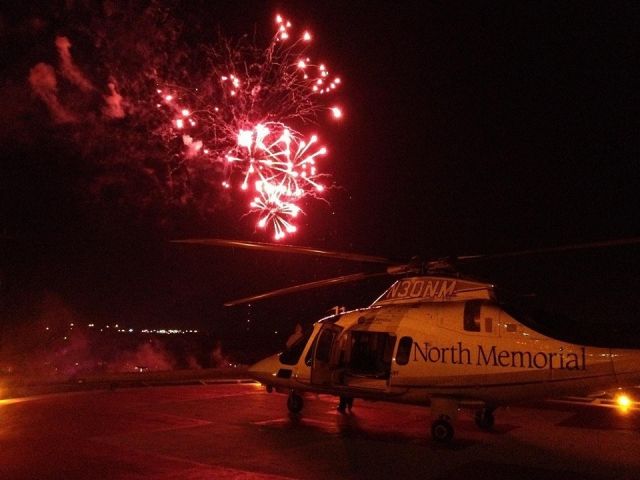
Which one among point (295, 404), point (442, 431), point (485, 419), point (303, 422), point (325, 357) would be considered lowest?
point (303, 422)

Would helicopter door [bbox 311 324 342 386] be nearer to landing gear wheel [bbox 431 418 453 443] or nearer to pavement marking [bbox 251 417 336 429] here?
pavement marking [bbox 251 417 336 429]

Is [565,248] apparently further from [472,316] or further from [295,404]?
[295,404]

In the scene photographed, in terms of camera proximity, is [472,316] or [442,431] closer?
[442,431]

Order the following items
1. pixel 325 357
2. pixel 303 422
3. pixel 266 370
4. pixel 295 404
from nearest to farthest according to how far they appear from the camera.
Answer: pixel 303 422, pixel 325 357, pixel 295 404, pixel 266 370

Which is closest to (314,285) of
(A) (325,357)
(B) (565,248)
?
(A) (325,357)

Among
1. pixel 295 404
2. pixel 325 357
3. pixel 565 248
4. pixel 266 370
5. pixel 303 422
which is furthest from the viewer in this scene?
pixel 266 370

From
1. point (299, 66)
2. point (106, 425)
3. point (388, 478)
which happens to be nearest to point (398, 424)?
point (388, 478)
